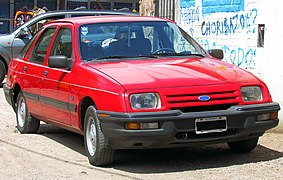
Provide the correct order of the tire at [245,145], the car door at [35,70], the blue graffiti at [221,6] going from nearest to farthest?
the tire at [245,145]
the car door at [35,70]
the blue graffiti at [221,6]

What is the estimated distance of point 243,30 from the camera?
10.5 metres

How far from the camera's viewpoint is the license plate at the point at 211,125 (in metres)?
6.68

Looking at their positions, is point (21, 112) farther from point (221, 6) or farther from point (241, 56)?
point (221, 6)

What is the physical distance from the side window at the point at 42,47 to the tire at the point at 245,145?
2.86 meters

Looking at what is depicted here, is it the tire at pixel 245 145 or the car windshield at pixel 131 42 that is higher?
the car windshield at pixel 131 42

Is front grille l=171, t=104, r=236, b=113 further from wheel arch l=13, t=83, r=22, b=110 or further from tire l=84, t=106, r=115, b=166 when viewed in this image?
wheel arch l=13, t=83, r=22, b=110

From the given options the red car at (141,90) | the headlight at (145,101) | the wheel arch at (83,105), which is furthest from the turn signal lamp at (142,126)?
the wheel arch at (83,105)

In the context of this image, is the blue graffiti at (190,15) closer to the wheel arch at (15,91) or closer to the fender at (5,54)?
the wheel arch at (15,91)

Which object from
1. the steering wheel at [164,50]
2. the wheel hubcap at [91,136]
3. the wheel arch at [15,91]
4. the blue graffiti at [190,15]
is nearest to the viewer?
the wheel hubcap at [91,136]

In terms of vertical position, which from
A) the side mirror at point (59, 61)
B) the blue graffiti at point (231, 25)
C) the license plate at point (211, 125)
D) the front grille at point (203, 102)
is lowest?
the license plate at point (211, 125)

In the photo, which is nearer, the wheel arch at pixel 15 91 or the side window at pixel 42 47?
the side window at pixel 42 47

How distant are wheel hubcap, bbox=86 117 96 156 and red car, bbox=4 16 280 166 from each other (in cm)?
1

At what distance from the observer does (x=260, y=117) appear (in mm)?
6969

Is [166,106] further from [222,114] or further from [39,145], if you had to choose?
[39,145]
